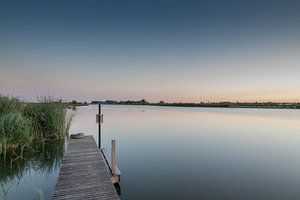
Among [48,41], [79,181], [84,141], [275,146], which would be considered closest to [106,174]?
[79,181]

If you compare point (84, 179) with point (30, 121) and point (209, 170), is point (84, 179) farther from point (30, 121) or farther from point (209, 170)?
point (30, 121)

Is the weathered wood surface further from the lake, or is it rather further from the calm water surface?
the calm water surface

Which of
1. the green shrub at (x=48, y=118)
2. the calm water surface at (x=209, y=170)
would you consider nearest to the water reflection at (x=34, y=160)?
the green shrub at (x=48, y=118)

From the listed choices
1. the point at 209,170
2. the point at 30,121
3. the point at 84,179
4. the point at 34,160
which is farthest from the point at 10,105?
the point at 209,170

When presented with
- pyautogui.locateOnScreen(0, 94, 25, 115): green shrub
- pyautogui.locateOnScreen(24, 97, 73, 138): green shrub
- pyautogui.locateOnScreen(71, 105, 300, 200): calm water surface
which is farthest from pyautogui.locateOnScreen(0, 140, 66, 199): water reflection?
pyautogui.locateOnScreen(71, 105, 300, 200): calm water surface

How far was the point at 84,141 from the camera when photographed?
9.20 metres

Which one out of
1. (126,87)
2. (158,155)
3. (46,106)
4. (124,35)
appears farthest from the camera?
(126,87)

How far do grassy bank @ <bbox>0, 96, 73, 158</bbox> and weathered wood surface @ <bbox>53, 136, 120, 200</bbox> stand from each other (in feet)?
8.85

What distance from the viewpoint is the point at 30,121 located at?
992cm

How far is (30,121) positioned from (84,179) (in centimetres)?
679

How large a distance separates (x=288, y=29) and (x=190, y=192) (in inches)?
525

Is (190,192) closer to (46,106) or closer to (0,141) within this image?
(0,141)

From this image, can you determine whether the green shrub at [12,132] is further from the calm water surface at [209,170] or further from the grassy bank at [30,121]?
the calm water surface at [209,170]

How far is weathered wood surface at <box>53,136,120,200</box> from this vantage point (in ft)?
13.1
